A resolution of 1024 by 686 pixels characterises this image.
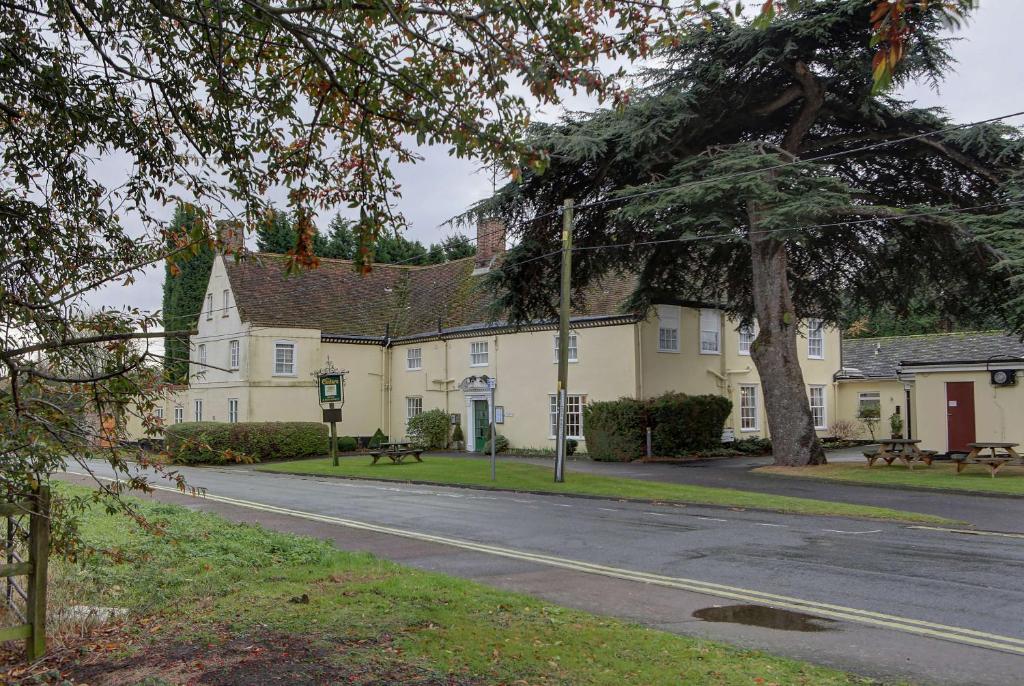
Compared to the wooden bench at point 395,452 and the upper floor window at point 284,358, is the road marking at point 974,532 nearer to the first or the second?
the wooden bench at point 395,452

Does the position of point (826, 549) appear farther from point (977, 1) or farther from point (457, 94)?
point (977, 1)

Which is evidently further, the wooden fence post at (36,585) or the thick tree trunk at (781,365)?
the thick tree trunk at (781,365)

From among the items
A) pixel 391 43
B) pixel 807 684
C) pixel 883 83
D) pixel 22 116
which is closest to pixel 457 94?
pixel 391 43

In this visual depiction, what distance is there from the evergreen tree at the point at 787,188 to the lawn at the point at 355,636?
1613cm

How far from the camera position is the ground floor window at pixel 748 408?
1523 inches

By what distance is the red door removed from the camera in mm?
29328

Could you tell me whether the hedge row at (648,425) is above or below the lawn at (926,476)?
above

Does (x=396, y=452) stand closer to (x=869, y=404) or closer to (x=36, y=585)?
(x=869, y=404)

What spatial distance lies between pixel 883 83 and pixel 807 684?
3.74 m

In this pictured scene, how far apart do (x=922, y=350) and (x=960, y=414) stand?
27.2ft

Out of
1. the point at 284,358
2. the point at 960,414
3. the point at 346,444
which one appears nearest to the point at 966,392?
the point at 960,414

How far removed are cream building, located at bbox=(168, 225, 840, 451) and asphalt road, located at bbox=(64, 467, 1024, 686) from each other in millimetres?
17087

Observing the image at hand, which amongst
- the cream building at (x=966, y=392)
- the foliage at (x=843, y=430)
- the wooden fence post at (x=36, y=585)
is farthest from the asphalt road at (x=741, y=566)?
the foliage at (x=843, y=430)

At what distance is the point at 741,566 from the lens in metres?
10.8
